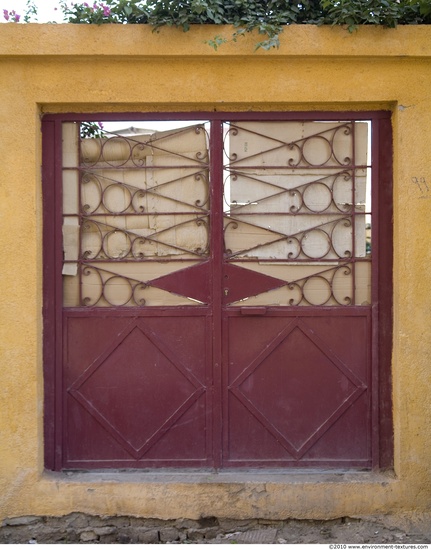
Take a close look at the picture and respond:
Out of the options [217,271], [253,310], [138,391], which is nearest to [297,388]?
[253,310]

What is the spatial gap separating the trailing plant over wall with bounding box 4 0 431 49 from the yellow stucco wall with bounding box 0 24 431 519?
21cm

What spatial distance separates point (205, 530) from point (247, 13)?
330cm

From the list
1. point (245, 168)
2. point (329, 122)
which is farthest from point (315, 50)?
point (245, 168)

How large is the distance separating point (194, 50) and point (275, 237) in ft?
4.26

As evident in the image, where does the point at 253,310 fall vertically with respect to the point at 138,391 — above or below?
above

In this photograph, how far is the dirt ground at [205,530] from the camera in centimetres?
468

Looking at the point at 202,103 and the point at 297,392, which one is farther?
the point at 297,392

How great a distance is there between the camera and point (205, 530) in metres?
4.73

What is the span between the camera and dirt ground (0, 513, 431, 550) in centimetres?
468

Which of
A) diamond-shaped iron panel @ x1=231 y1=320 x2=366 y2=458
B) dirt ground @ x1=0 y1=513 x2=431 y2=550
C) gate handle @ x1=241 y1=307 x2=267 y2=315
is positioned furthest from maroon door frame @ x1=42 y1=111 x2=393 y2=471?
dirt ground @ x1=0 y1=513 x2=431 y2=550

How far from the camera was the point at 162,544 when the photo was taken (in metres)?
4.68

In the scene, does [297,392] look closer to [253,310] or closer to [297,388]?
[297,388]

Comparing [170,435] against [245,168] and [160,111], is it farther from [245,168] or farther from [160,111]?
[160,111]

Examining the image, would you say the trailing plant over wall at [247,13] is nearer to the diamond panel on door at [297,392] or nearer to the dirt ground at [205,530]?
the diamond panel on door at [297,392]
